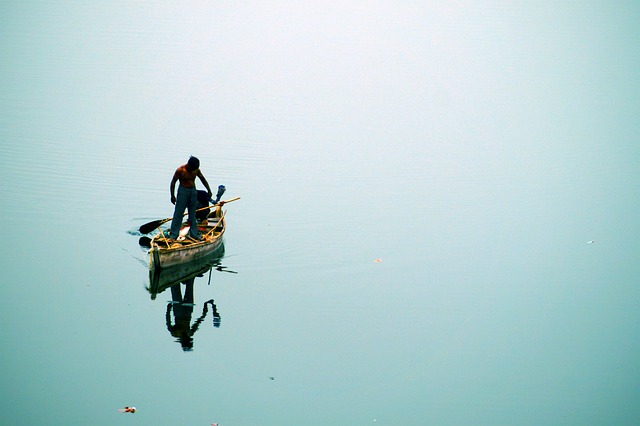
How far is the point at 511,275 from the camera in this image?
16.3 metres

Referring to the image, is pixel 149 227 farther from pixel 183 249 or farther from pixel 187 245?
pixel 183 249

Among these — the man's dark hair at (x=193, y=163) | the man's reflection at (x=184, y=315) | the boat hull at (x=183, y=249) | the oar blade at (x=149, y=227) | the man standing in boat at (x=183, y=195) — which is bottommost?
the man's reflection at (x=184, y=315)

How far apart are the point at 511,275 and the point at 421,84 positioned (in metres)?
48.3

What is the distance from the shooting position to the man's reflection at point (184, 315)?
10.7 m

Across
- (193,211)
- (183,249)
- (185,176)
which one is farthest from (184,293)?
(185,176)

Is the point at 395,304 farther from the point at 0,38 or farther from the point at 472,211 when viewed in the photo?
the point at 0,38

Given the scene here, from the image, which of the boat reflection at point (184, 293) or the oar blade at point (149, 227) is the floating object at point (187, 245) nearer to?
the boat reflection at point (184, 293)

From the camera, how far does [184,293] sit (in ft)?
41.9

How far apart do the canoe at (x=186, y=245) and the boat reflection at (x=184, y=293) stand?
13 centimetres

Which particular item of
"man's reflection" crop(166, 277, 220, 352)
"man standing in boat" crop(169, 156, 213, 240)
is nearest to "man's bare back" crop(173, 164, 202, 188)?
"man standing in boat" crop(169, 156, 213, 240)

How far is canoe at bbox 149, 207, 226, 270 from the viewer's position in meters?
13.0

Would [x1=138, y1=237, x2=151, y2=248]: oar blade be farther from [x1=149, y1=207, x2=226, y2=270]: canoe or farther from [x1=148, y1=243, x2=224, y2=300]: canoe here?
[x1=148, y1=243, x2=224, y2=300]: canoe

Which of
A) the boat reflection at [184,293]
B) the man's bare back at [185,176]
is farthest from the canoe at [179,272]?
the man's bare back at [185,176]

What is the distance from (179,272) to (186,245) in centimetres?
57
